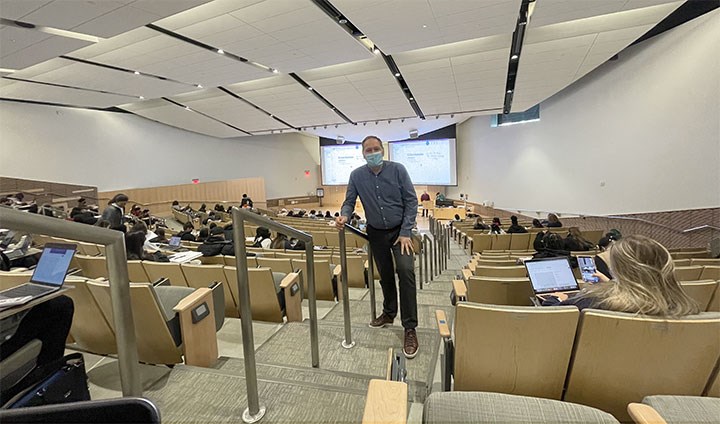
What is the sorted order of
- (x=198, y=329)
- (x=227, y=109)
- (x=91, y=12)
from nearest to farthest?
(x=198, y=329) → (x=91, y=12) → (x=227, y=109)

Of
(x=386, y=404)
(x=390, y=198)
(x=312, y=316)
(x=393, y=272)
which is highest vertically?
(x=390, y=198)

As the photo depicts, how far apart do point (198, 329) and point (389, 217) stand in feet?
5.02

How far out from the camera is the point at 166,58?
7.27m

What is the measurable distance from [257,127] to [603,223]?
44.1 feet

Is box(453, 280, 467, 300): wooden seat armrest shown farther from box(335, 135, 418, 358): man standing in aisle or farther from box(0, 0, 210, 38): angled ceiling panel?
box(0, 0, 210, 38): angled ceiling panel

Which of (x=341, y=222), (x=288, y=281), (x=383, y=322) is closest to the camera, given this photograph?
(x=341, y=222)

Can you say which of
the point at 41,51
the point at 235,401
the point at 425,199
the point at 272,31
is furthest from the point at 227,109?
the point at 235,401

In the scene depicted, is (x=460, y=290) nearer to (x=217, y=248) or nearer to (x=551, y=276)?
(x=551, y=276)

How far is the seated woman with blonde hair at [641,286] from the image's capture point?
1.46 m

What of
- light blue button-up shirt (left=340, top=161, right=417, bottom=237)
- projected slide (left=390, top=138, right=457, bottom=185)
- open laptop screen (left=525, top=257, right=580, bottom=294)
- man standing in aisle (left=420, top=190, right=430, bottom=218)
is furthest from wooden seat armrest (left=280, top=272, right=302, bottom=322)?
man standing in aisle (left=420, top=190, right=430, bottom=218)

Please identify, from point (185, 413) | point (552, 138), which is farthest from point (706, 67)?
point (185, 413)

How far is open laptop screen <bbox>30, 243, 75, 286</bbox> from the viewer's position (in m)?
1.62

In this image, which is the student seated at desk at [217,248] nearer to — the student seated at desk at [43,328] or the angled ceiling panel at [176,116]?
the student seated at desk at [43,328]

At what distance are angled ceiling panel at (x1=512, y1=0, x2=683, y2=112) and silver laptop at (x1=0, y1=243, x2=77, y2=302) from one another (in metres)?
6.80
